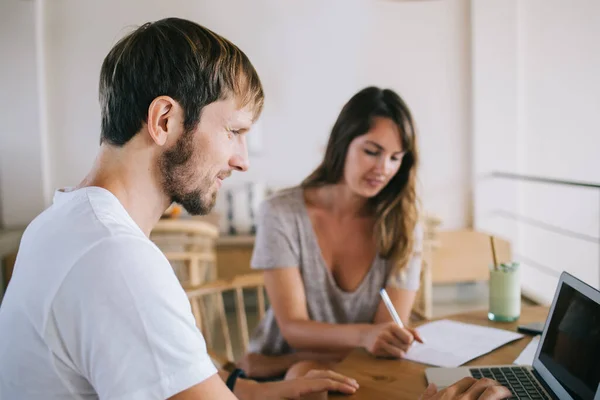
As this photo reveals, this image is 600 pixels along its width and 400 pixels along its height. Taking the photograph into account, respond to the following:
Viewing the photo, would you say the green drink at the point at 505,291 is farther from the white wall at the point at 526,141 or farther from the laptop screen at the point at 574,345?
the white wall at the point at 526,141

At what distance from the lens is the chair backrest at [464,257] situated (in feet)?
12.6

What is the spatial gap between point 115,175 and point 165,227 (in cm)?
187

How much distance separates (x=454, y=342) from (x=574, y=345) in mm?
360

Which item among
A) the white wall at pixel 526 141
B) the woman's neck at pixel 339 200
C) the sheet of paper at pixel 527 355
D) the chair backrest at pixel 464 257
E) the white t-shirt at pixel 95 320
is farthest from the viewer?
the chair backrest at pixel 464 257

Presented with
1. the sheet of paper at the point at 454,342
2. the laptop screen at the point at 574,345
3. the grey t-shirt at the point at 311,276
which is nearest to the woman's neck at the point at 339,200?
the grey t-shirt at the point at 311,276

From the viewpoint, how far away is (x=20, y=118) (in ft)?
12.9

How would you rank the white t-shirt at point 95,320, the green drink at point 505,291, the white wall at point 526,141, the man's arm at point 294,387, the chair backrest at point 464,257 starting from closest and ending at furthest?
the white t-shirt at point 95,320 → the man's arm at point 294,387 → the green drink at point 505,291 → the white wall at point 526,141 → the chair backrest at point 464,257

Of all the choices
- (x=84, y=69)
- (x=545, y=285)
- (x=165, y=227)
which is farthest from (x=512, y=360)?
(x=84, y=69)

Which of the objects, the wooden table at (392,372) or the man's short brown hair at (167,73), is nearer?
the man's short brown hair at (167,73)

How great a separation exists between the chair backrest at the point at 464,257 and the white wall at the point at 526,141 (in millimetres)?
253

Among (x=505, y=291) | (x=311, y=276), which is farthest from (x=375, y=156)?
(x=505, y=291)

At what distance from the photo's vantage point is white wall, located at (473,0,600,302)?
11.2 ft

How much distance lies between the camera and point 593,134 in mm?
1924

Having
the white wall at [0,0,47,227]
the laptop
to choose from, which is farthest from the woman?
the white wall at [0,0,47,227]
